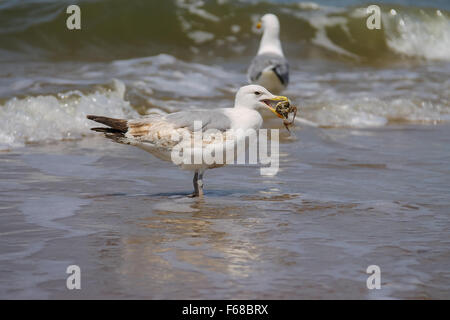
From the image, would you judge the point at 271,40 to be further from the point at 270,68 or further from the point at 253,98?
the point at 253,98

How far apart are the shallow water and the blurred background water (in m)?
0.01

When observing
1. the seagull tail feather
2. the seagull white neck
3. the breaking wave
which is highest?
the breaking wave

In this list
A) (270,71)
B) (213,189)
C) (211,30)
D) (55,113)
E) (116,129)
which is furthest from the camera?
(211,30)

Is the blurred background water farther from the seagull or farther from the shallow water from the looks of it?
the seagull

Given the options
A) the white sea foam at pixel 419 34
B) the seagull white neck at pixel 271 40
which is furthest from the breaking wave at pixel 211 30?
the seagull white neck at pixel 271 40

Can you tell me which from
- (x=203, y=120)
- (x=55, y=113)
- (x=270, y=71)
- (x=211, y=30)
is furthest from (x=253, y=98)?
(x=211, y=30)

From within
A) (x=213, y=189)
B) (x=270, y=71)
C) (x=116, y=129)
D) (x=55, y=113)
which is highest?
(x=270, y=71)

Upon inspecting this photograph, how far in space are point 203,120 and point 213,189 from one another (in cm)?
82

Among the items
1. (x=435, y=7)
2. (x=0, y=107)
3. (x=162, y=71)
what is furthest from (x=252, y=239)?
(x=435, y=7)

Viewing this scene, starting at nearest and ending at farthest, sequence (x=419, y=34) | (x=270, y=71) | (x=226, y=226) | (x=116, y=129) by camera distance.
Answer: (x=226, y=226) < (x=116, y=129) < (x=270, y=71) < (x=419, y=34)

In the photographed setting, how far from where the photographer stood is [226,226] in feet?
15.6

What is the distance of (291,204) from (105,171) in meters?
1.88

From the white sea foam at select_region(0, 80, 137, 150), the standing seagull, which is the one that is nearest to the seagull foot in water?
the white sea foam at select_region(0, 80, 137, 150)

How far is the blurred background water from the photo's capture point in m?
3.75
